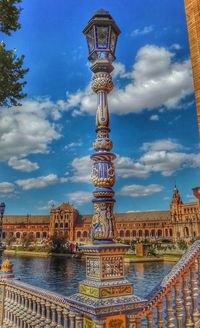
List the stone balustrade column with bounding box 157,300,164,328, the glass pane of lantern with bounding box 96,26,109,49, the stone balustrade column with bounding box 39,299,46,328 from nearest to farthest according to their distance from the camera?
1. the stone balustrade column with bounding box 157,300,164,328
2. the glass pane of lantern with bounding box 96,26,109,49
3. the stone balustrade column with bounding box 39,299,46,328

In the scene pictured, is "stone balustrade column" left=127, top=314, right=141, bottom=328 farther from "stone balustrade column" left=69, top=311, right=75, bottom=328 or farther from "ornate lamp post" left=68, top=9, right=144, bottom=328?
"stone balustrade column" left=69, top=311, right=75, bottom=328

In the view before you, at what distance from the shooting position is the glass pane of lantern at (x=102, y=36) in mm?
4070

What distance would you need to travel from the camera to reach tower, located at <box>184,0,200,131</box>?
216 inches

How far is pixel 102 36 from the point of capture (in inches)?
162

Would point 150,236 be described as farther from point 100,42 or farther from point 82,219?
point 100,42

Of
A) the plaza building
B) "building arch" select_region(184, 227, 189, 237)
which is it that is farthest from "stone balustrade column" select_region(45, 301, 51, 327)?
"building arch" select_region(184, 227, 189, 237)

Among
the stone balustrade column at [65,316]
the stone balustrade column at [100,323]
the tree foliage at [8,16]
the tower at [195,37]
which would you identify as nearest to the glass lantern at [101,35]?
the tower at [195,37]

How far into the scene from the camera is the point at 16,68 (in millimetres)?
9961

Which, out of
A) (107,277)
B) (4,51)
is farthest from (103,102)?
(4,51)

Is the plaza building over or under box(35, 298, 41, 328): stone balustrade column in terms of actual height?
over

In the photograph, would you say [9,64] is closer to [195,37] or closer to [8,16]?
[8,16]

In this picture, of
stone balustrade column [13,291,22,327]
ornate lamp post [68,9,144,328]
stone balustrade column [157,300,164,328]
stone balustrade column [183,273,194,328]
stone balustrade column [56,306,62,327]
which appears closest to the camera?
ornate lamp post [68,9,144,328]

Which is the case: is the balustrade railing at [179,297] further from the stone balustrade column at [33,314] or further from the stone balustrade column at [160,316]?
the stone balustrade column at [33,314]

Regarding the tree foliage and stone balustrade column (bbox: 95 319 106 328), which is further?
the tree foliage
